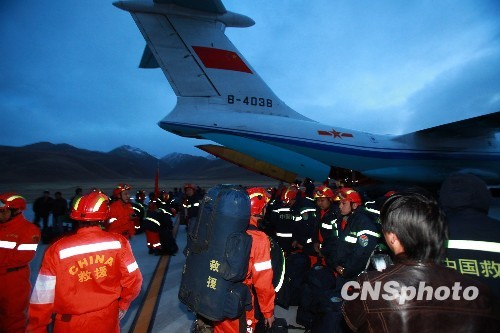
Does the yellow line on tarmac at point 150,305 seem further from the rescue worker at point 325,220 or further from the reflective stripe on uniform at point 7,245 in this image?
the rescue worker at point 325,220

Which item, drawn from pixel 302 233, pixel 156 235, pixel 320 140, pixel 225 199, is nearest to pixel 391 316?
pixel 225 199

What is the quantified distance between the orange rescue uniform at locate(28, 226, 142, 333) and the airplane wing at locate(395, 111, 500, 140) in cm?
1137

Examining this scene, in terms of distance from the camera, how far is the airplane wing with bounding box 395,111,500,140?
989cm

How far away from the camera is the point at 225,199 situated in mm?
2402

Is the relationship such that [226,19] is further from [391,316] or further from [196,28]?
[391,316]

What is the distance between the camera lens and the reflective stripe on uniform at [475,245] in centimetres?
187

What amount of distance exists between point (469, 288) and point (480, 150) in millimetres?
14976

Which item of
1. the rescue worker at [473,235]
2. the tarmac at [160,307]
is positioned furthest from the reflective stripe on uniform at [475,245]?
the tarmac at [160,307]

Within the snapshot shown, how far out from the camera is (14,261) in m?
3.54

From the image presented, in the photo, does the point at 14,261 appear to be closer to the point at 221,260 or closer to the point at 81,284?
the point at 81,284

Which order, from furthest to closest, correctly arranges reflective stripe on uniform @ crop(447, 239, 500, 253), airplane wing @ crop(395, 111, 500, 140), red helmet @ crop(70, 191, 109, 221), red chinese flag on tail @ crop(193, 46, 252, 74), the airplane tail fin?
red chinese flag on tail @ crop(193, 46, 252, 74) < airplane wing @ crop(395, 111, 500, 140) < the airplane tail fin < red helmet @ crop(70, 191, 109, 221) < reflective stripe on uniform @ crop(447, 239, 500, 253)

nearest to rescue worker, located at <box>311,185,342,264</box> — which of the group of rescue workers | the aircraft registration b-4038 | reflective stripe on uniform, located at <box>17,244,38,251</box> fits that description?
the group of rescue workers

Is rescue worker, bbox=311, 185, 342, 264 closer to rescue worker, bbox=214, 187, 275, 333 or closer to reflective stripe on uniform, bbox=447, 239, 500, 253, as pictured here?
rescue worker, bbox=214, 187, 275, 333

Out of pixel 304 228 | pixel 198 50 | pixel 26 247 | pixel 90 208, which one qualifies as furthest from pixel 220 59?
pixel 90 208
